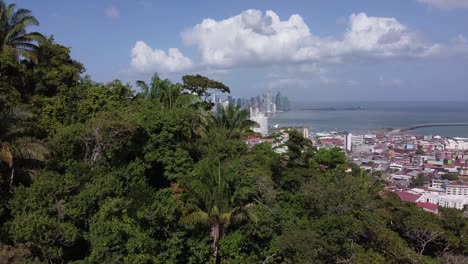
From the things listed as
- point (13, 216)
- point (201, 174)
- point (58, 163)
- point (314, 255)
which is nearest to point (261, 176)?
point (201, 174)

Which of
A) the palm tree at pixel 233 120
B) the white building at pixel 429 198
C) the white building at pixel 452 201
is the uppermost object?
the palm tree at pixel 233 120

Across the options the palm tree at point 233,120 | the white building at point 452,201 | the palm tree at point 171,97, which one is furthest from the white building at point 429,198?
the palm tree at point 171,97

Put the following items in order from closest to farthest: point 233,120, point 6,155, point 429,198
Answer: point 6,155 < point 233,120 < point 429,198

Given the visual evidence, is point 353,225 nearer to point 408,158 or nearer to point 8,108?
point 8,108

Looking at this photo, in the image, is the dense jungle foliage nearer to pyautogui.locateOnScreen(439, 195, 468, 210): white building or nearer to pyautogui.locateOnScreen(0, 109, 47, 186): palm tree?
pyautogui.locateOnScreen(0, 109, 47, 186): palm tree

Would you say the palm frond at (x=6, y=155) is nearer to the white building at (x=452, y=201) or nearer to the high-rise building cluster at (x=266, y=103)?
the white building at (x=452, y=201)

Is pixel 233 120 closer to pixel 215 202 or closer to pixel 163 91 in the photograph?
pixel 163 91

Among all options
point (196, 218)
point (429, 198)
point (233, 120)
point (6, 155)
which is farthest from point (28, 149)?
point (429, 198)
